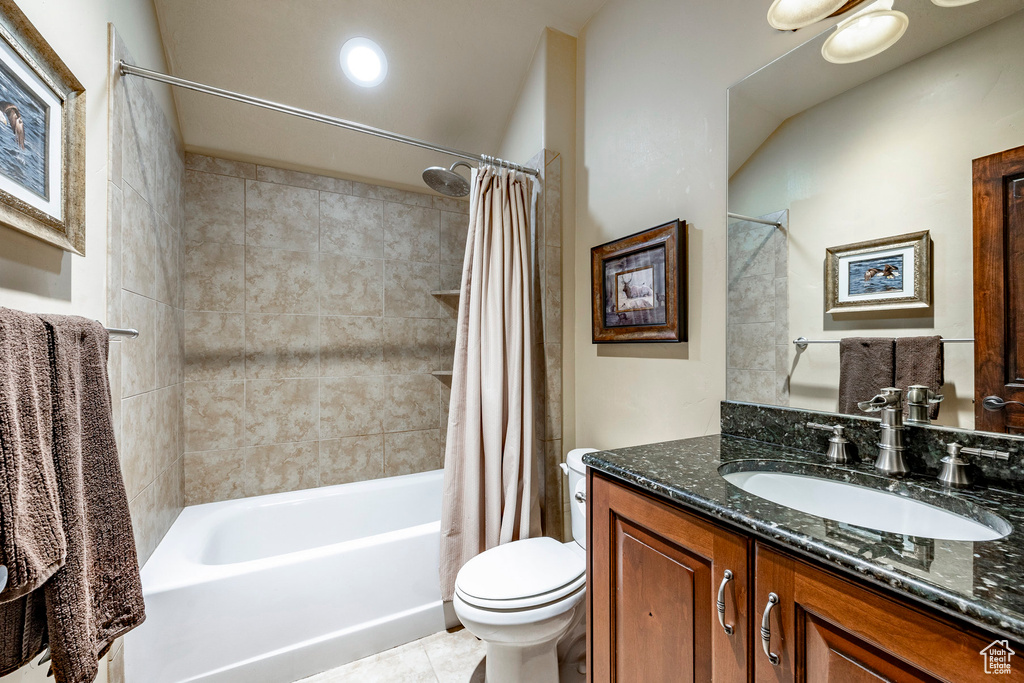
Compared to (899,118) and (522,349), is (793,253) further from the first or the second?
(522,349)

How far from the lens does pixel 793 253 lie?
3.80 ft

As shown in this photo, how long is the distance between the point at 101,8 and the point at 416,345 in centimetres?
180

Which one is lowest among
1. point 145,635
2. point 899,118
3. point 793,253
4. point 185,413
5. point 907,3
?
point 145,635

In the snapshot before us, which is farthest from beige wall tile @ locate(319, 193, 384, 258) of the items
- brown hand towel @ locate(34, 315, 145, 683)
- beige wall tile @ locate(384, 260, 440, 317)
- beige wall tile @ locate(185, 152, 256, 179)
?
brown hand towel @ locate(34, 315, 145, 683)

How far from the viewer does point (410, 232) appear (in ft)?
8.41

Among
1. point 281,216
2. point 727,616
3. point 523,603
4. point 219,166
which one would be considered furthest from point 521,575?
point 219,166

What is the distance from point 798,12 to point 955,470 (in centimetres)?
117

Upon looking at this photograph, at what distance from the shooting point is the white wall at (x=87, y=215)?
0.80 metres

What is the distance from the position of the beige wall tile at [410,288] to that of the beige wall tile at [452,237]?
0.11 meters

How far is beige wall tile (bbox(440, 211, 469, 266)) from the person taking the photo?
2.67 meters

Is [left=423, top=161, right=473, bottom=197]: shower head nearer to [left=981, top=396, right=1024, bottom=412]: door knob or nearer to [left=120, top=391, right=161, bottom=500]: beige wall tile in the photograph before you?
[left=120, top=391, right=161, bottom=500]: beige wall tile

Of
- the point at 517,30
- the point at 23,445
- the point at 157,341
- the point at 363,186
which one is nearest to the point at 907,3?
the point at 517,30

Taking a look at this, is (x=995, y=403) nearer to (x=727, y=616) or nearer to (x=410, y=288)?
(x=727, y=616)

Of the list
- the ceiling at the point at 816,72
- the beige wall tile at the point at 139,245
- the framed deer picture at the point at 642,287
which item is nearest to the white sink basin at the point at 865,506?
the framed deer picture at the point at 642,287
